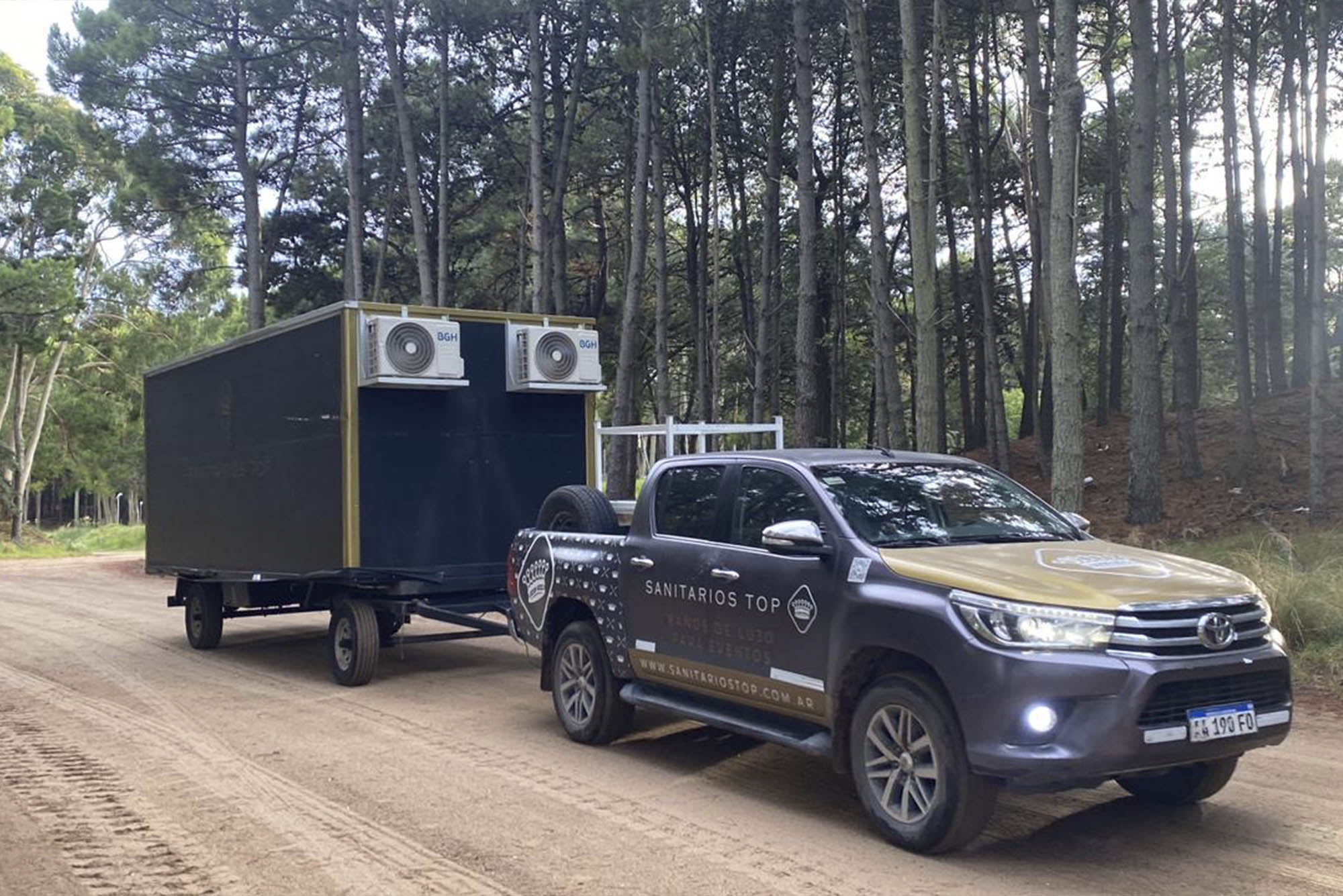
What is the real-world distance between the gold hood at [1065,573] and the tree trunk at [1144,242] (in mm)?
10748

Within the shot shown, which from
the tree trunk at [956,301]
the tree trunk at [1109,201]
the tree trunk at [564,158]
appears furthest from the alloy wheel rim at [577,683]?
the tree trunk at [564,158]

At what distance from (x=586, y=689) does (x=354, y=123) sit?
21110mm

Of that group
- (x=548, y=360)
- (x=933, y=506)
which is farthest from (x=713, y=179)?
(x=933, y=506)

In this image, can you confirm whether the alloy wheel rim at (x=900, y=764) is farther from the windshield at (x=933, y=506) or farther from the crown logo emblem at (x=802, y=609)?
the windshield at (x=933, y=506)

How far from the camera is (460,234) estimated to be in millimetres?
31922

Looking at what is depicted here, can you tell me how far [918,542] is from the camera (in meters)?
6.01

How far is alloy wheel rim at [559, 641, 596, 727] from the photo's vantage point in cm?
777

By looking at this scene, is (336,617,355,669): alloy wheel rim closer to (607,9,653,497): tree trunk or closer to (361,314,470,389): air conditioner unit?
(361,314,470,389): air conditioner unit

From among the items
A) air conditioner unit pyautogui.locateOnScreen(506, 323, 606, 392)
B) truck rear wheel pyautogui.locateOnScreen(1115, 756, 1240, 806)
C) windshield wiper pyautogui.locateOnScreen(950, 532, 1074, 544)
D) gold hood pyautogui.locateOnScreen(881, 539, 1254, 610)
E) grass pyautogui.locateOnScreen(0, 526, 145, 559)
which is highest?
air conditioner unit pyautogui.locateOnScreen(506, 323, 606, 392)

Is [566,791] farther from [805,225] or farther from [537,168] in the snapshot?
[537,168]

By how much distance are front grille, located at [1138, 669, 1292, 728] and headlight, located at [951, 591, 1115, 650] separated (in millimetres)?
329

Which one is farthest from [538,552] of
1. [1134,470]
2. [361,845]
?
[1134,470]

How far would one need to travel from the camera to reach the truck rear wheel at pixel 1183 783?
5.80 metres

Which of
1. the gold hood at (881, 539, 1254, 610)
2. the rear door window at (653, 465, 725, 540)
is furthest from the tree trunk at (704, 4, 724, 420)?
the gold hood at (881, 539, 1254, 610)
